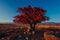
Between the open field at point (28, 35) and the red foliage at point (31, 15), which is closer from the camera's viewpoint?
the open field at point (28, 35)

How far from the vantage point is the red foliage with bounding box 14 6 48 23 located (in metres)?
41.5

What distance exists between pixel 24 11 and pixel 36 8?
2.77 metres

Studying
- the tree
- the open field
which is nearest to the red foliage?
the tree

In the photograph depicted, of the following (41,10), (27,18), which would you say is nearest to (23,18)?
(27,18)

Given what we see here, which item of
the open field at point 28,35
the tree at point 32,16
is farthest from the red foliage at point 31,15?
the open field at point 28,35

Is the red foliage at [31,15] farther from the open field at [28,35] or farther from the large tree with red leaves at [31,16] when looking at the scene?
the open field at [28,35]

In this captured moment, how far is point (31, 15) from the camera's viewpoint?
4197cm

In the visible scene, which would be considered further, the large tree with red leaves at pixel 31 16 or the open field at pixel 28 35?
the large tree with red leaves at pixel 31 16

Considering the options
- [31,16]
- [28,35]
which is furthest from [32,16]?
[28,35]

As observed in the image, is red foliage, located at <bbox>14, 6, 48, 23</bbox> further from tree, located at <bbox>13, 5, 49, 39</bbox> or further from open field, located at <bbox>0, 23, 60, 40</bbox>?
open field, located at <bbox>0, 23, 60, 40</bbox>

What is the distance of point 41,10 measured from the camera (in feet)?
137

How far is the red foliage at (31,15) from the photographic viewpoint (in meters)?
41.5

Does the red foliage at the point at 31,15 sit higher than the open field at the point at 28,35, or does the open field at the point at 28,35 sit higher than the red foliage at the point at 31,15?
the red foliage at the point at 31,15

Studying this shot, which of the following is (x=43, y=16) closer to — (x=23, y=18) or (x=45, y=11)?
(x=45, y=11)
